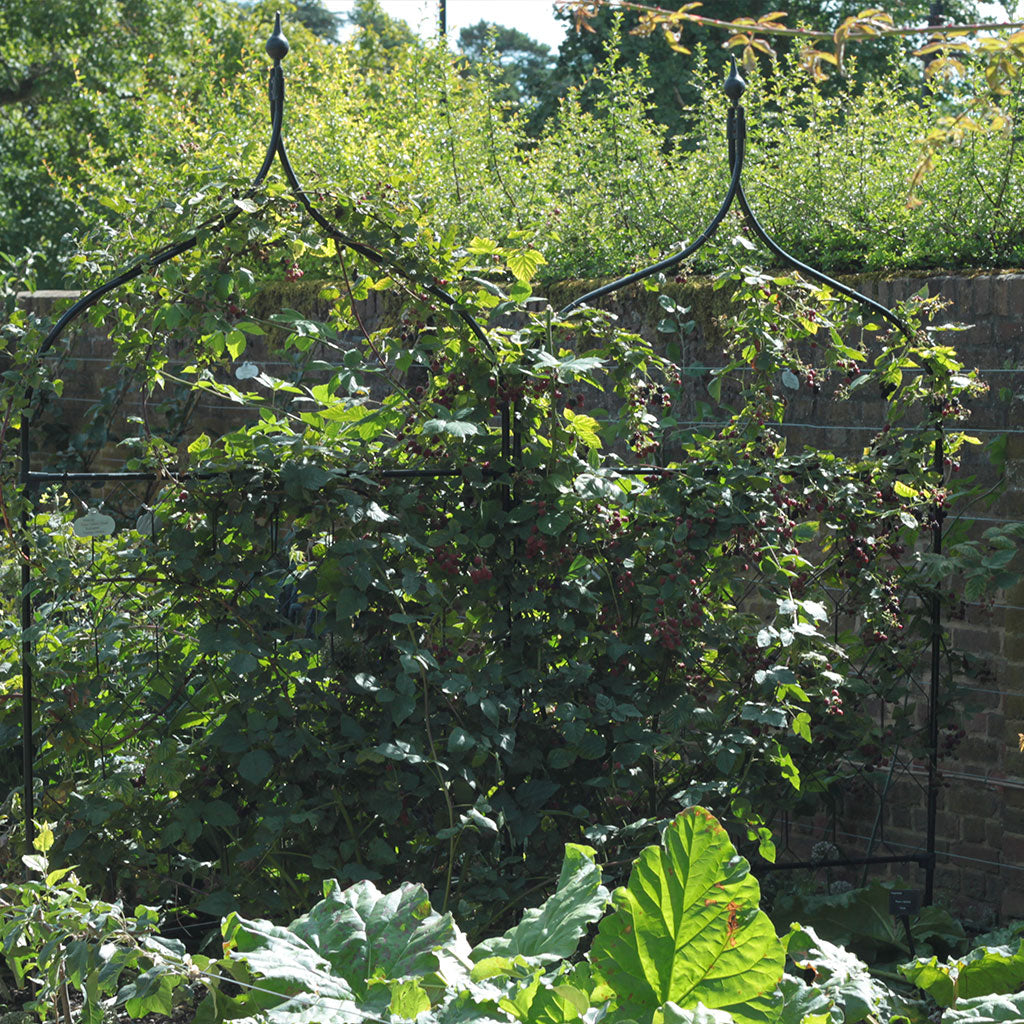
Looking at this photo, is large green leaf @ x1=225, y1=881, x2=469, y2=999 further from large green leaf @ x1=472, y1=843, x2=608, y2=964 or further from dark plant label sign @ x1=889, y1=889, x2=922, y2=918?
dark plant label sign @ x1=889, y1=889, x2=922, y2=918

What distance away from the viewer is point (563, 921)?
Answer: 172 cm

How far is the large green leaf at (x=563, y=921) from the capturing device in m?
1.69

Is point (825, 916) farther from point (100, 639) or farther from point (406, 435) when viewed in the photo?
point (100, 639)

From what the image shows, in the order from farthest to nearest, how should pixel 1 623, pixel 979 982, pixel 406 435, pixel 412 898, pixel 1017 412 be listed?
1. pixel 1 623
2. pixel 1017 412
3. pixel 406 435
4. pixel 979 982
5. pixel 412 898

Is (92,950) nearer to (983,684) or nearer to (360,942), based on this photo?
(360,942)

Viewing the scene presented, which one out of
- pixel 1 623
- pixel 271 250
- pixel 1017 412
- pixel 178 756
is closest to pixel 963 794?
pixel 1017 412

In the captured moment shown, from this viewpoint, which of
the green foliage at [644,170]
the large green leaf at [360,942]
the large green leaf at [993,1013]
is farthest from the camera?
the green foliage at [644,170]

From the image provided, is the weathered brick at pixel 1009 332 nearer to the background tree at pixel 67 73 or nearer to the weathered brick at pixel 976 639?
the weathered brick at pixel 976 639

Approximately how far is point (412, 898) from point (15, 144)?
14194 mm

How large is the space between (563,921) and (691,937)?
0.60 feet

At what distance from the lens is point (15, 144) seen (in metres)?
14.1

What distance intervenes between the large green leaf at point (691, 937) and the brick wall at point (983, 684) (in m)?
1.79

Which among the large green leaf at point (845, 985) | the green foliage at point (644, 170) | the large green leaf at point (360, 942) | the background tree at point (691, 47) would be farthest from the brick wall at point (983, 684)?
the background tree at point (691, 47)

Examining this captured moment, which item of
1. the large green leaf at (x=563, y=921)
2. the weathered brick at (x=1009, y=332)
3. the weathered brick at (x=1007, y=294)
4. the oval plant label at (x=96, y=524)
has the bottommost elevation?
the large green leaf at (x=563, y=921)
